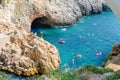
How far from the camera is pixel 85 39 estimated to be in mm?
30672

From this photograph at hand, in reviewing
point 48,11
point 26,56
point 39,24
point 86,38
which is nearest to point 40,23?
point 39,24

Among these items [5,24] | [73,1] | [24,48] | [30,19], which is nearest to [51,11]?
[30,19]

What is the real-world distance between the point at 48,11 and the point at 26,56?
13.0m

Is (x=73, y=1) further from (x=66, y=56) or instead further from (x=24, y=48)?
(x=24, y=48)

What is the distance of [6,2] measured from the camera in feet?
94.5

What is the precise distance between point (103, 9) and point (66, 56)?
22.6 meters

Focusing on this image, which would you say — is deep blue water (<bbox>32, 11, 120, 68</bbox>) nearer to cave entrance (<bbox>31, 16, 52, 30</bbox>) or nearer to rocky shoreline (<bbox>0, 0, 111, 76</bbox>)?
cave entrance (<bbox>31, 16, 52, 30</bbox>)

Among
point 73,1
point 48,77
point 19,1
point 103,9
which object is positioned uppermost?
point 48,77

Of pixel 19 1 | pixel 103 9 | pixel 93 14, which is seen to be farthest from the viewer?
pixel 103 9

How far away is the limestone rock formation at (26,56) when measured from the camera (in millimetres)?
→ 20844

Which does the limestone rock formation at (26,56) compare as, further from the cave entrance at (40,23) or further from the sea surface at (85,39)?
the cave entrance at (40,23)

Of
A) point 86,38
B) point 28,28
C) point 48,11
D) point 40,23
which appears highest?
point 48,11

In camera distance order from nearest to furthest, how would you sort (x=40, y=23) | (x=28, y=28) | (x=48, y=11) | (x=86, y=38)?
(x=86, y=38) < (x=28, y=28) < (x=48, y=11) < (x=40, y=23)

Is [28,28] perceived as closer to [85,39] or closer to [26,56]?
[85,39]
